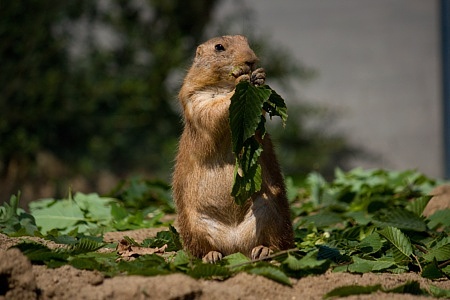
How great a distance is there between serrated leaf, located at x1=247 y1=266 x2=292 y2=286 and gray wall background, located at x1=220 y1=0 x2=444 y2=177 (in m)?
7.88

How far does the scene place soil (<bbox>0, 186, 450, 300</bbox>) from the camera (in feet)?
12.8

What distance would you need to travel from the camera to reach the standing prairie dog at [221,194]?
4.77 metres

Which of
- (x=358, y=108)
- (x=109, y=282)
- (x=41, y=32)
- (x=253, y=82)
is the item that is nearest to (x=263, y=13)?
(x=358, y=108)

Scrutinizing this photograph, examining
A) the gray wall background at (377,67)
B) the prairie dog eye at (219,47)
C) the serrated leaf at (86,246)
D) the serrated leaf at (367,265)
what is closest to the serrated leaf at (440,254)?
the serrated leaf at (367,265)

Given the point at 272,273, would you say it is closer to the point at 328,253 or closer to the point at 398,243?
the point at 328,253

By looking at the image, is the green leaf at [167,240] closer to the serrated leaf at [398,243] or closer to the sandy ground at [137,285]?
the sandy ground at [137,285]

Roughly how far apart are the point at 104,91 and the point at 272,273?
6.84 meters

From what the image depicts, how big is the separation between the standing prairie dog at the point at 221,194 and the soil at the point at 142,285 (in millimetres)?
480

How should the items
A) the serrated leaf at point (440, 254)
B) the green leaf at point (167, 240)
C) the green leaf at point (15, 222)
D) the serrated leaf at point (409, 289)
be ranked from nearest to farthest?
the serrated leaf at point (409, 289)
the serrated leaf at point (440, 254)
the green leaf at point (167, 240)
the green leaf at point (15, 222)

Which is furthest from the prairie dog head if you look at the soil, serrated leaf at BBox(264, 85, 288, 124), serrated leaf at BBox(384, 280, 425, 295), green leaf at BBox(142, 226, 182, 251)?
serrated leaf at BBox(384, 280, 425, 295)

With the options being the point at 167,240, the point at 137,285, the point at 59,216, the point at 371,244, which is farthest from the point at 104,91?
the point at 137,285

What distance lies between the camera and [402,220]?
5.71 meters

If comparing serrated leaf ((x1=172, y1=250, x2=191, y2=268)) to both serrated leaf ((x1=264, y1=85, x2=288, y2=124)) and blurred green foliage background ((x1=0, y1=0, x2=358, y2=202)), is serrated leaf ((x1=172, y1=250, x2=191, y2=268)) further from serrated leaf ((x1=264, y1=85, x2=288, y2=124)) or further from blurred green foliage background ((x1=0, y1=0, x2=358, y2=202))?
blurred green foliage background ((x1=0, y1=0, x2=358, y2=202))

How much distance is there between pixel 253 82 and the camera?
15.5ft
